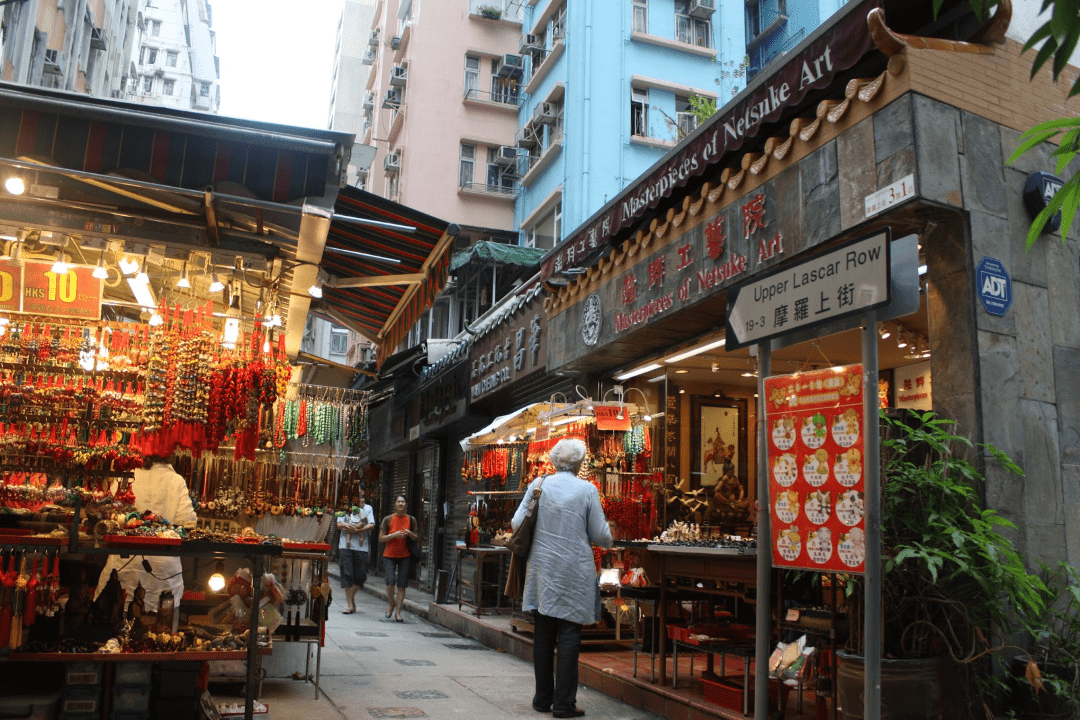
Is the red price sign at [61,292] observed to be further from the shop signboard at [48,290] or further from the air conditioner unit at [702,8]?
the air conditioner unit at [702,8]

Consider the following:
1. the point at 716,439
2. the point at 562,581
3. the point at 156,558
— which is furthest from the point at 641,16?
the point at 156,558

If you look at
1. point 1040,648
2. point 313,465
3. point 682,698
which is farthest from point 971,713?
point 313,465

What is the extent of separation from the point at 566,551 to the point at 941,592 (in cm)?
274

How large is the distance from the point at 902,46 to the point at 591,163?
13.4 m

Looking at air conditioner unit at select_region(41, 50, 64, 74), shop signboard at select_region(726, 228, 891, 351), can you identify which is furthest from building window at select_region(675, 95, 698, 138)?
shop signboard at select_region(726, 228, 891, 351)

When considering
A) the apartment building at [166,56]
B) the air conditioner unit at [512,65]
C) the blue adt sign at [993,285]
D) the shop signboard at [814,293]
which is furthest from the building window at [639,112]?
the apartment building at [166,56]

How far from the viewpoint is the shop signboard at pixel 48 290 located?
22.7 feet

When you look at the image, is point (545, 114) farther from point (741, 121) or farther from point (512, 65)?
point (741, 121)

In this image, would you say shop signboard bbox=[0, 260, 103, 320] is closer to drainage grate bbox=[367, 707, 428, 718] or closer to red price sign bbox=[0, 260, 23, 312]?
red price sign bbox=[0, 260, 23, 312]

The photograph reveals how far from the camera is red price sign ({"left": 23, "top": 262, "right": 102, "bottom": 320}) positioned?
6.97m

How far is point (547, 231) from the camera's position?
21.7m

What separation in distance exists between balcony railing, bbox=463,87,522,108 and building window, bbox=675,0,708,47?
20.6ft

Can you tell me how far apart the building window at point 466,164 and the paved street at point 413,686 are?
16441 mm

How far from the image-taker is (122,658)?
18.2ft
